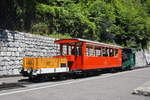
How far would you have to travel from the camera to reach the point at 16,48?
15.7 metres

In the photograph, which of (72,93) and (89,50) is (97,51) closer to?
(89,50)

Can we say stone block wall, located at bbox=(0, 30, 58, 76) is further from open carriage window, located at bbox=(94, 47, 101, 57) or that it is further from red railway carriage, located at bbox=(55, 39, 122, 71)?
open carriage window, located at bbox=(94, 47, 101, 57)

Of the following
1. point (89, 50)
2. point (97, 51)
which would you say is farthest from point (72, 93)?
point (97, 51)

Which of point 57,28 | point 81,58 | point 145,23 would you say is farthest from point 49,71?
point 145,23

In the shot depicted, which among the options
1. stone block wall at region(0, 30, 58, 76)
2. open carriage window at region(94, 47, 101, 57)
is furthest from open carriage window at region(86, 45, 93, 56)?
stone block wall at region(0, 30, 58, 76)

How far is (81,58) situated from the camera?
14.7 m

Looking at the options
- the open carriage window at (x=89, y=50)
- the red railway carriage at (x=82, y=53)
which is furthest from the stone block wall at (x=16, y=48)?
the open carriage window at (x=89, y=50)

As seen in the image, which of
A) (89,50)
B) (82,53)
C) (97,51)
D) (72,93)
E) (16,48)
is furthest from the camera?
(97,51)

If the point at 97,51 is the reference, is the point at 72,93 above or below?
below

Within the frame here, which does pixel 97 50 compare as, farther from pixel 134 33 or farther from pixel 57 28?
pixel 134 33

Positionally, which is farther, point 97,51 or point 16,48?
point 97,51

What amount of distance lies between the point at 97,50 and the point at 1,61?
753 centimetres

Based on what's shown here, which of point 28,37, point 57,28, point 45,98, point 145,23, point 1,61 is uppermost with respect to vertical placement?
point 145,23

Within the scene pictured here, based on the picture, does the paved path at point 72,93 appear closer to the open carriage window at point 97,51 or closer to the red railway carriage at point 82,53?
the red railway carriage at point 82,53
